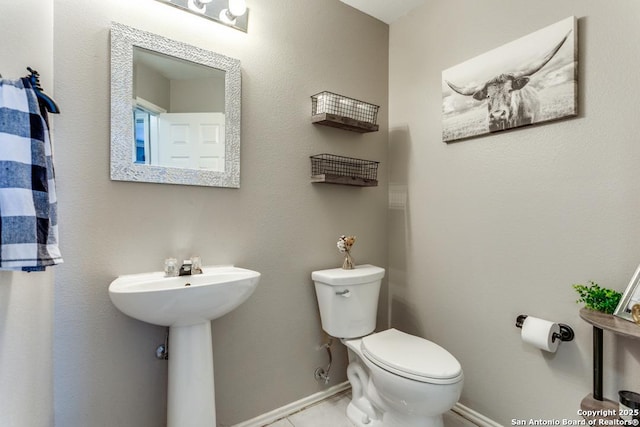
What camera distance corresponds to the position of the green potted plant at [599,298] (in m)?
1.16

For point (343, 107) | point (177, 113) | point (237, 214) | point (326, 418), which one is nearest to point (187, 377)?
point (237, 214)

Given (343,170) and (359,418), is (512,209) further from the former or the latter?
(359,418)

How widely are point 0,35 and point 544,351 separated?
218 cm

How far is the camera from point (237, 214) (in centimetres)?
158

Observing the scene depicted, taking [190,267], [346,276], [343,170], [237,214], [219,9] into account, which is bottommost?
[346,276]

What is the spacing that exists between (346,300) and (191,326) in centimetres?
80

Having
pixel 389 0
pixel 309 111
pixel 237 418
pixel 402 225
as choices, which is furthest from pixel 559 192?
pixel 237 418

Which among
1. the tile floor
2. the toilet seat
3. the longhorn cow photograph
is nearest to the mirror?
the toilet seat

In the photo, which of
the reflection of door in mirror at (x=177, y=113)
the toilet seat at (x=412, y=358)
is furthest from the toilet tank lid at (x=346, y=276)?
the reflection of door in mirror at (x=177, y=113)

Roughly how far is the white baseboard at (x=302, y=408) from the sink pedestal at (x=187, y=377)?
1.42 feet

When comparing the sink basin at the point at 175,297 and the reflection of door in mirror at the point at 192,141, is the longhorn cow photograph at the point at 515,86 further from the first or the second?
the sink basin at the point at 175,297

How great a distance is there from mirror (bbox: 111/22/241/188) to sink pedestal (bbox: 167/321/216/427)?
0.65 m

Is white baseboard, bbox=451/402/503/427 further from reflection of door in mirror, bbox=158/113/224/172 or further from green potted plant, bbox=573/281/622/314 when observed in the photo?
reflection of door in mirror, bbox=158/113/224/172

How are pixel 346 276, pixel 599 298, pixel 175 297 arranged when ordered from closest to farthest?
pixel 175 297 < pixel 599 298 < pixel 346 276
